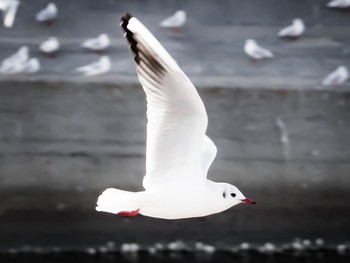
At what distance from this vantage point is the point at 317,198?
6270 millimetres

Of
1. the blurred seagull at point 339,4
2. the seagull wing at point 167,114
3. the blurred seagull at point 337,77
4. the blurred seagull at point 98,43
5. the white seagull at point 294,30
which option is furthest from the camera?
the blurred seagull at point 339,4

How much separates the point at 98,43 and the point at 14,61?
49cm

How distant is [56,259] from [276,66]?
1.60 meters

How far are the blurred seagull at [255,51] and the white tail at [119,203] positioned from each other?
3050 millimetres

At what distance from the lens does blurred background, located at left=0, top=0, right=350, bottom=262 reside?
6004mm

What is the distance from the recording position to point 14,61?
6.14 metres

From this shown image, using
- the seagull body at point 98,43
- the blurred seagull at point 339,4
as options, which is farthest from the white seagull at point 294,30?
the seagull body at point 98,43

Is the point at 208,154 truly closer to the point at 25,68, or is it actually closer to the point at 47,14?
the point at 25,68

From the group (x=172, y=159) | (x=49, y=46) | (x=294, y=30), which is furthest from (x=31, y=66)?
(x=172, y=159)

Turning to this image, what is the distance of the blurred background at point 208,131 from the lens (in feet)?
19.7

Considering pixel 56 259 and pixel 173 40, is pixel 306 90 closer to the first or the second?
pixel 173 40

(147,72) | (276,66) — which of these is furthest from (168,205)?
(276,66)

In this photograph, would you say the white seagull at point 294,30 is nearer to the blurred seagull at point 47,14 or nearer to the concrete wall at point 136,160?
the concrete wall at point 136,160

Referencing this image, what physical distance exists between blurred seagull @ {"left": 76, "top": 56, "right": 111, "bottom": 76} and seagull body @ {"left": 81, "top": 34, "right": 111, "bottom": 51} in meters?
0.08
